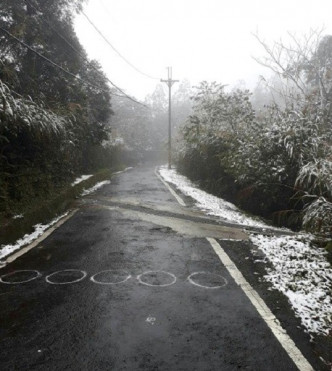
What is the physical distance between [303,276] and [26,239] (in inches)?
209

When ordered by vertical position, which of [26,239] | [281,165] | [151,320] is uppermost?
[281,165]

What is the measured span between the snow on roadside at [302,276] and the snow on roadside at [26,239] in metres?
4.46

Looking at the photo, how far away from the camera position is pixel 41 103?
11375mm

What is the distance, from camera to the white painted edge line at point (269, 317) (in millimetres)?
2990

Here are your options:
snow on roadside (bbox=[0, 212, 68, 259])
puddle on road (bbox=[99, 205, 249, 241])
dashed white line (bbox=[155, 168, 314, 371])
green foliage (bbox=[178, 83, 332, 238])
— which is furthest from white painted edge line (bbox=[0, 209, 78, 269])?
green foliage (bbox=[178, 83, 332, 238])

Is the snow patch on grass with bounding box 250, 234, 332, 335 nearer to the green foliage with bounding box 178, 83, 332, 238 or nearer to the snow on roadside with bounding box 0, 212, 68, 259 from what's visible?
the green foliage with bounding box 178, 83, 332, 238

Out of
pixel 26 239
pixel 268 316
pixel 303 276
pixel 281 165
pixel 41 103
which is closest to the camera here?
pixel 268 316

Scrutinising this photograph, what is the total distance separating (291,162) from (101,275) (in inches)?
280

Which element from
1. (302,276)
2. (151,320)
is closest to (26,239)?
(151,320)

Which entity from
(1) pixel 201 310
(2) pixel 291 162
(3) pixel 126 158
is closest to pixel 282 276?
(1) pixel 201 310

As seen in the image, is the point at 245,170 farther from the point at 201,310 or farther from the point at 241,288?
the point at 201,310

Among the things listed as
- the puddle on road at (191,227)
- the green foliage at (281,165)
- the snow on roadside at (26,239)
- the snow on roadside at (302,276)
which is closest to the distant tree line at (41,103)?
the snow on roadside at (26,239)

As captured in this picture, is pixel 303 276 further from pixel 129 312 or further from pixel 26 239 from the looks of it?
pixel 26 239

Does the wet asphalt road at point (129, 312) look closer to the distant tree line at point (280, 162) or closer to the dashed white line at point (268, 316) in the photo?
the dashed white line at point (268, 316)
